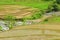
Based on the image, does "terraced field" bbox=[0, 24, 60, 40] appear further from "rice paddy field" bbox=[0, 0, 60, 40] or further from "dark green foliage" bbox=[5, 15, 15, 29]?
"dark green foliage" bbox=[5, 15, 15, 29]

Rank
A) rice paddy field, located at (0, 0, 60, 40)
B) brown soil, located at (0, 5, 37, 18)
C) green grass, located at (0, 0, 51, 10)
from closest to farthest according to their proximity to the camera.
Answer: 1. rice paddy field, located at (0, 0, 60, 40)
2. brown soil, located at (0, 5, 37, 18)
3. green grass, located at (0, 0, 51, 10)

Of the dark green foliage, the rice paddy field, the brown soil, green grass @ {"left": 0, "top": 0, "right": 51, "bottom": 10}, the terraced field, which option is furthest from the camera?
green grass @ {"left": 0, "top": 0, "right": 51, "bottom": 10}

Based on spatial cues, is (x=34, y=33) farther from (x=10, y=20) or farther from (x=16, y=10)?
(x=16, y=10)

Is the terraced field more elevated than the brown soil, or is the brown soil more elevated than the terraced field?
the brown soil

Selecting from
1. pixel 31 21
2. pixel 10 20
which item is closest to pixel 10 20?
pixel 10 20

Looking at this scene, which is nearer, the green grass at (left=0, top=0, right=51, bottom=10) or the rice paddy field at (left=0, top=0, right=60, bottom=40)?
the rice paddy field at (left=0, top=0, right=60, bottom=40)

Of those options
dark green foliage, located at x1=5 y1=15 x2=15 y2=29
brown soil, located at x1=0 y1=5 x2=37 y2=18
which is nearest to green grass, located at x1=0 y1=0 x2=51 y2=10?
brown soil, located at x1=0 y1=5 x2=37 y2=18

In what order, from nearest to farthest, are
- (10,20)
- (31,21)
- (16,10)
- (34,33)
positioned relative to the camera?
(34,33) < (10,20) < (31,21) < (16,10)

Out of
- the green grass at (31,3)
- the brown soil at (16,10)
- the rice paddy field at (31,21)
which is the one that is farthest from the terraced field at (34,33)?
the green grass at (31,3)

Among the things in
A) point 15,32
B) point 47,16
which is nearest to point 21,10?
point 47,16

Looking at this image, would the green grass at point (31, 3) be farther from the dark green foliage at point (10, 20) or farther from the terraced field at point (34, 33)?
the terraced field at point (34, 33)

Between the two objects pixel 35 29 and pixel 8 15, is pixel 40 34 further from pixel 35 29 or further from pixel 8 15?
pixel 8 15
